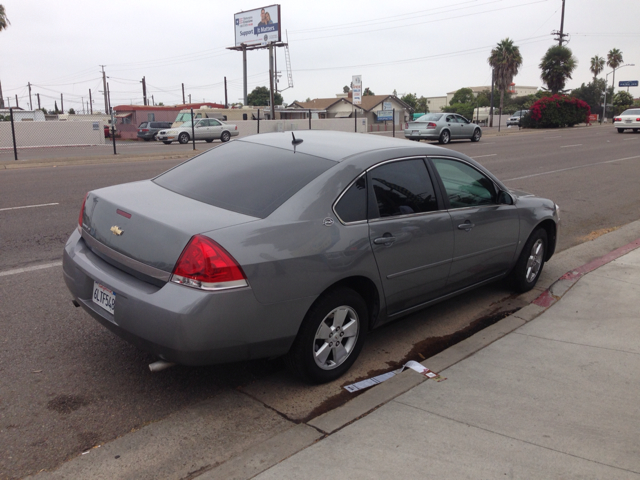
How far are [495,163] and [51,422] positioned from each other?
16.1 meters

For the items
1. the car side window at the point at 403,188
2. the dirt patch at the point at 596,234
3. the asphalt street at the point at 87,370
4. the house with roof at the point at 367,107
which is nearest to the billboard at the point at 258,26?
the house with roof at the point at 367,107

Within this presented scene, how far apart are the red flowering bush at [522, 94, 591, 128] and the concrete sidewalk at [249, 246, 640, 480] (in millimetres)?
46719

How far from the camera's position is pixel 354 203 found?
12.7 feet

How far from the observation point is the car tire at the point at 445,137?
1105 inches

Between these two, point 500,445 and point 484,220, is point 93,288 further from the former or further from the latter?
point 484,220

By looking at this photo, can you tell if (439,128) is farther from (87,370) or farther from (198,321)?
(198,321)

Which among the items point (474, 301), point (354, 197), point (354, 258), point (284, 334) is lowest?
point (474, 301)

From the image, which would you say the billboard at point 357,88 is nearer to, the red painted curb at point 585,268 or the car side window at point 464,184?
the red painted curb at point 585,268

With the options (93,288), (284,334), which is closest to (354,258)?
(284,334)

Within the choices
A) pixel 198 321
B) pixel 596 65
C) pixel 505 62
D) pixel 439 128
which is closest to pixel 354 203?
pixel 198 321

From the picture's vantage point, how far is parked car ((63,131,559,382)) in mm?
3240

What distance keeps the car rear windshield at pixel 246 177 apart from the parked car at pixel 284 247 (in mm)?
14

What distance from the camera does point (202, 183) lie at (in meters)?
4.18

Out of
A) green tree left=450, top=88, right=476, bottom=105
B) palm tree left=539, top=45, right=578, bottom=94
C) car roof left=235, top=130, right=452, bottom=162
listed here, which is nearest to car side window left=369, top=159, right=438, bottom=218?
car roof left=235, top=130, right=452, bottom=162
